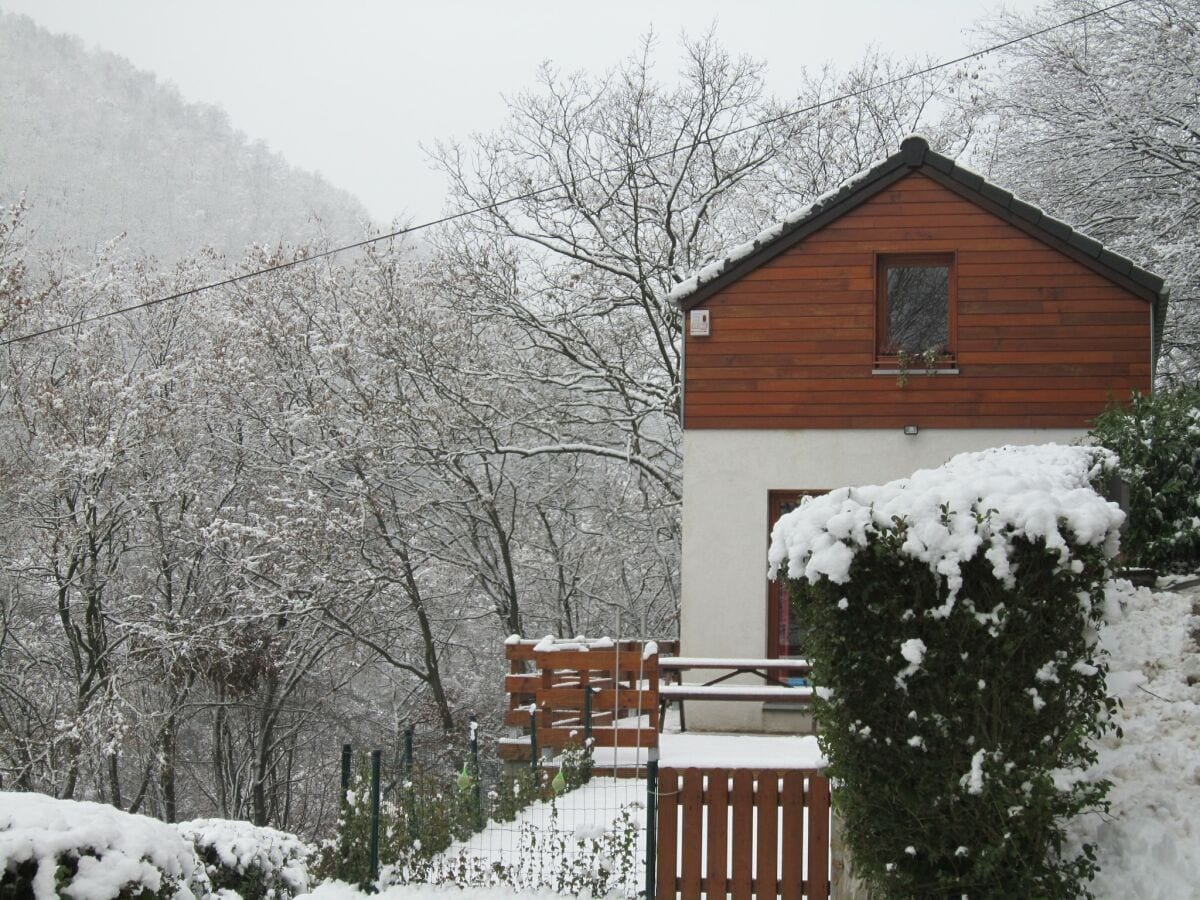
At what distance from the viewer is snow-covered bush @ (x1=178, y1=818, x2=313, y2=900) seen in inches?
410

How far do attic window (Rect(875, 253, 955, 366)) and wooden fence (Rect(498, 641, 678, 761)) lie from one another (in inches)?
182

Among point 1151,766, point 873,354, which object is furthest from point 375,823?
point 873,354

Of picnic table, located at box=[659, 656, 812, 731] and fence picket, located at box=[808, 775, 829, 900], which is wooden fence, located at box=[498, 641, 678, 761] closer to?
picnic table, located at box=[659, 656, 812, 731]

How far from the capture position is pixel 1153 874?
6.09 meters

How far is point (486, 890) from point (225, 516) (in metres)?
16.9

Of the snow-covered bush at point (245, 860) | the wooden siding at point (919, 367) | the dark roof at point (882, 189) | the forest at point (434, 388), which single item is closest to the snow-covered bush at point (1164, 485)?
the wooden siding at point (919, 367)

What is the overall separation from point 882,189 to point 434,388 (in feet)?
32.5

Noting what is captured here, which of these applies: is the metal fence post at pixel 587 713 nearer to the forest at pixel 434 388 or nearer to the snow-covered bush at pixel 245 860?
the snow-covered bush at pixel 245 860

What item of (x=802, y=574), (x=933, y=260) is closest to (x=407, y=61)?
(x=933, y=260)

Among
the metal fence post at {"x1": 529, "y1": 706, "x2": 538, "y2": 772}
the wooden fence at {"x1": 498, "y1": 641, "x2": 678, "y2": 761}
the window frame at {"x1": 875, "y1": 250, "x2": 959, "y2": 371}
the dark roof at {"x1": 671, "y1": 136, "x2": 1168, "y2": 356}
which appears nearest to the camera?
the metal fence post at {"x1": 529, "y1": 706, "x2": 538, "y2": 772}

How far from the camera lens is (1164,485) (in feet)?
34.6

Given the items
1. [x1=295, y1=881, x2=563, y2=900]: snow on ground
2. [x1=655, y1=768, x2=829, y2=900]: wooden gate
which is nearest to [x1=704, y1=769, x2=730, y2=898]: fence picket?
[x1=655, y1=768, x2=829, y2=900]: wooden gate

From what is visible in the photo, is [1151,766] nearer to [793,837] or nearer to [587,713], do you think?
[793,837]

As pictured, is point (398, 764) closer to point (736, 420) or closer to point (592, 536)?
point (736, 420)
